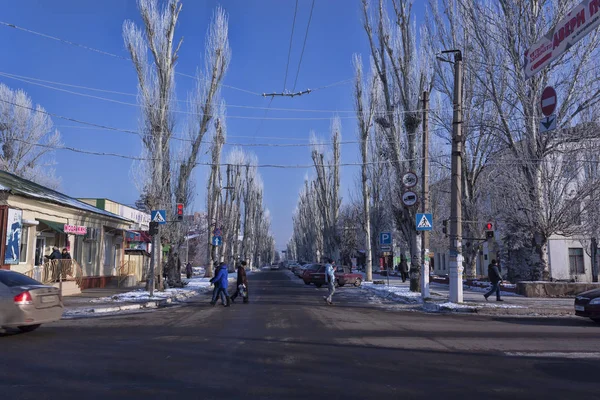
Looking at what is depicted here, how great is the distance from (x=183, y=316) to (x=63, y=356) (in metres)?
6.52

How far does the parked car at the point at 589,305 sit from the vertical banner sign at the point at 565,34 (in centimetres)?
653

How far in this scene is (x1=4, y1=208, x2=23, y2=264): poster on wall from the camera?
Answer: 18.1 meters

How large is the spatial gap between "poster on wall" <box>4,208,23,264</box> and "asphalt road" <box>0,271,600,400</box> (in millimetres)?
6636

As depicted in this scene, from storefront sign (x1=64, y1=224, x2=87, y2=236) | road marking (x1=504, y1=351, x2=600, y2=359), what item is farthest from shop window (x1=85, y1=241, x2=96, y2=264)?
road marking (x1=504, y1=351, x2=600, y2=359)

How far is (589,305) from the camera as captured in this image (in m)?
13.8

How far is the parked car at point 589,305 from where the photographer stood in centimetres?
1364

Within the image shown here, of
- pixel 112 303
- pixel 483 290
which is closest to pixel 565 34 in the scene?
pixel 112 303

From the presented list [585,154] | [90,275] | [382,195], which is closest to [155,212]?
[90,275]

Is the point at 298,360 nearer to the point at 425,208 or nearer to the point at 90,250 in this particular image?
the point at 425,208

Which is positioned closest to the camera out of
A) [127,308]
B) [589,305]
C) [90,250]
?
[589,305]

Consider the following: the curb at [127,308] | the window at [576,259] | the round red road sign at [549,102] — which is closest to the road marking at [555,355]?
the round red road sign at [549,102]

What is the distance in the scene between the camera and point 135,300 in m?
18.8

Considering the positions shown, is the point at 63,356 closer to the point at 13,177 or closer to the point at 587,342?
the point at 587,342

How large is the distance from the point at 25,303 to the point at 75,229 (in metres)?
13.8
